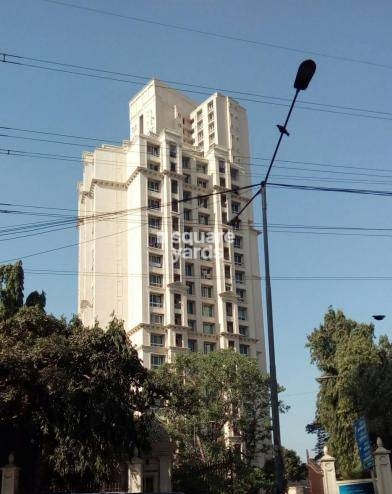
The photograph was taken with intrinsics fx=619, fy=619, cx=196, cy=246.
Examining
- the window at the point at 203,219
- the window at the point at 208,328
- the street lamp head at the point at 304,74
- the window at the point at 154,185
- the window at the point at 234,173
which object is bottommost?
the street lamp head at the point at 304,74

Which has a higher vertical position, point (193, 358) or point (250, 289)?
point (250, 289)

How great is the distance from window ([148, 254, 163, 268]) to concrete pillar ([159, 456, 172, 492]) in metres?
39.8

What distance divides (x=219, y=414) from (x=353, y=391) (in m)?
8.37

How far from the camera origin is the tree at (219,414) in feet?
119

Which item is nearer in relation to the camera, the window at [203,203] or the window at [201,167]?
the window at [203,203]

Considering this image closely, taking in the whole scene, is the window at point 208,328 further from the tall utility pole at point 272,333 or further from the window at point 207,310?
the tall utility pole at point 272,333

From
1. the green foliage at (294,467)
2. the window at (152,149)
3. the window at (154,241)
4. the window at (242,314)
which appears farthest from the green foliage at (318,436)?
the window at (152,149)

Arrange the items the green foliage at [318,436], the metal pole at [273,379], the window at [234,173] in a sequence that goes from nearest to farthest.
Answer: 1. the metal pole at [273,379]
2. the green foliage at [318,436]
3. the window at [234,173]

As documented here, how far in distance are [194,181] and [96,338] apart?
56.0 m

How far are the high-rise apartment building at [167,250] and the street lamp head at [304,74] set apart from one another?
50951 mm

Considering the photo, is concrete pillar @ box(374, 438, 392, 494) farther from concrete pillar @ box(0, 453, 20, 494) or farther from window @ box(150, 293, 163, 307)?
window @ box(150, 293, 163, 307)

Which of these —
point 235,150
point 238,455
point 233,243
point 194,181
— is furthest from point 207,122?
point 238,455

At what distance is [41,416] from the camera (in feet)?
72.5

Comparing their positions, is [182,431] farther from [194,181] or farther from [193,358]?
[194,181]
